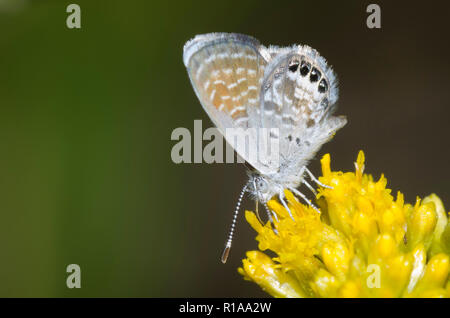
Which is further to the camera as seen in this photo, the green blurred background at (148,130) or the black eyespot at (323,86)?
the green blurred background at (148,130)

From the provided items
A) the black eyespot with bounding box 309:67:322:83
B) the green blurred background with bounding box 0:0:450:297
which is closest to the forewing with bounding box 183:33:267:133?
the black eyespot with bounding box 309:67:322:83

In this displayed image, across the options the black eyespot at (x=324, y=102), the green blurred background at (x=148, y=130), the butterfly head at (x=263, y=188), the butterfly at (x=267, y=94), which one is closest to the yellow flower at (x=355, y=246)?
the butterfly head at (x=263, y=188)

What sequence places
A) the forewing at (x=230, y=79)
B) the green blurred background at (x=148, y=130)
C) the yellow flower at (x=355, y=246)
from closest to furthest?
the yellow flower at (x=355, y=246) < the forewing at (x=230, y=79) < the green blurred background at (x=148, y=130)

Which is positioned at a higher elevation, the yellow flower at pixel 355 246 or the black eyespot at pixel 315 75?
the black eyespot at pixel 315 75

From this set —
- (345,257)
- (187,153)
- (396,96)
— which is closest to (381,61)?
(396,96)

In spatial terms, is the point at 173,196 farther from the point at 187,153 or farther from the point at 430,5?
the point at 430,5

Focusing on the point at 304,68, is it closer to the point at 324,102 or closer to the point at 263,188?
the point at 324,102

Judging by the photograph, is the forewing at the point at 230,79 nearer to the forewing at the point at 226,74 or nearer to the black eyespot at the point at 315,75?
the forewing at the point at 226,74
